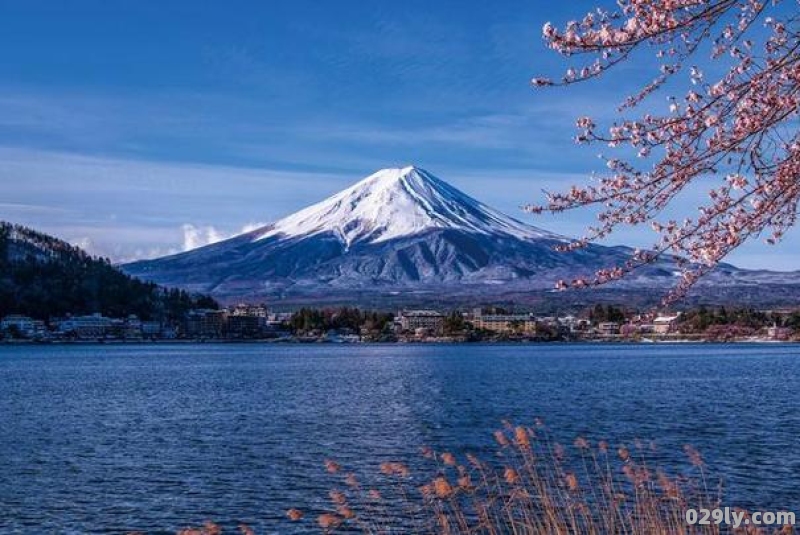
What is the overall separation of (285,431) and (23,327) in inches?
3850

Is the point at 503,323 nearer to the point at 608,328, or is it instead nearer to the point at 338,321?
the point at 608,328

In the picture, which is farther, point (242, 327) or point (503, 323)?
point (242, 327)

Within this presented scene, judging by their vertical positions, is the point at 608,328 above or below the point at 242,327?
below

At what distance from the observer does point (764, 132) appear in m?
4.69

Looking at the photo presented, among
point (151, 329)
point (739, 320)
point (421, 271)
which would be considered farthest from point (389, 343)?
point (421, 271)

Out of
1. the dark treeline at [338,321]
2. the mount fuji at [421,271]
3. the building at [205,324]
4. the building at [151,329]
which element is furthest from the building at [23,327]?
the mount fuji at [421,271]

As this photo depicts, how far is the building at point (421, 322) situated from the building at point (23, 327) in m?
39.5

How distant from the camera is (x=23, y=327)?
366ft

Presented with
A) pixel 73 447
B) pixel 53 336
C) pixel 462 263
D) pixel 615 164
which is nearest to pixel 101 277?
pixel 53 336

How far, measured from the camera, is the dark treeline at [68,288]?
388ft

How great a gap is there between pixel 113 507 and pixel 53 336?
104 m

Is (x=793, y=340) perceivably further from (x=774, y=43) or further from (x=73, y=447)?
(x=774, y=43)

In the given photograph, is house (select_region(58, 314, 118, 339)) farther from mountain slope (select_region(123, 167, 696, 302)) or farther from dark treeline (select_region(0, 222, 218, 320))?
mountain slope (select_region(123, 167, 696, 302))

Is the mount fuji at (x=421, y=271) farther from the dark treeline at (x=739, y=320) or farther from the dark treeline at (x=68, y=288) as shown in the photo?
the dark treeline at (x=739, y=320)
